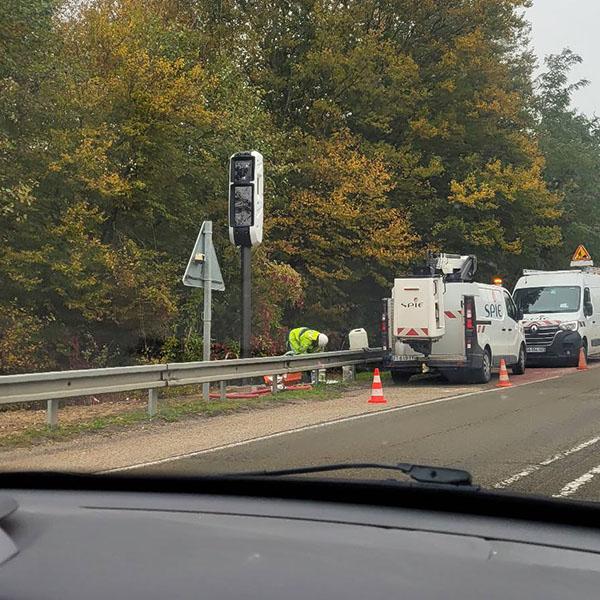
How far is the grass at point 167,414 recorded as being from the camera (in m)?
10.3

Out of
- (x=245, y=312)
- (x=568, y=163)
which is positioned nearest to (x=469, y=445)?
(x=245, y=312)

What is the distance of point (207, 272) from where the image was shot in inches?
561

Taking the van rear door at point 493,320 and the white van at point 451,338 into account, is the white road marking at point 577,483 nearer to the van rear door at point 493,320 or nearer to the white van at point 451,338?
the white van at point 451,338

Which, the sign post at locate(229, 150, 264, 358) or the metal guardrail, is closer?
the metal guardrail

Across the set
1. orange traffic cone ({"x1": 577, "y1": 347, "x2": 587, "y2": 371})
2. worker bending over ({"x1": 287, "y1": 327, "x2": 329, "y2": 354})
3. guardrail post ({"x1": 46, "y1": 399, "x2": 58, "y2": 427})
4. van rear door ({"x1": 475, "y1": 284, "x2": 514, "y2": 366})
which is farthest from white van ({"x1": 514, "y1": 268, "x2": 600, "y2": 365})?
guardrail post ({"x1": 46, "y1": 399, "x2": 58, "y2": 427})

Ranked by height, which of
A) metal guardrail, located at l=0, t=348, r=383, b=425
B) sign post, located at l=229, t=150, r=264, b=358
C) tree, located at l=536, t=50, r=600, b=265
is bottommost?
metal guardrail, located at l=0, t=348, r=383, b=425

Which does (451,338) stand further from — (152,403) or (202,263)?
(152,403)

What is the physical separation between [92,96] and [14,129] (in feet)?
6.16

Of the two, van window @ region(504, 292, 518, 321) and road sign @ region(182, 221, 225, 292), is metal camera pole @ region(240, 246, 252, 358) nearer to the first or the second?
road sign @ region(182, 221, 225, 292)

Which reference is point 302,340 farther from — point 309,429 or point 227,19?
point 227,19

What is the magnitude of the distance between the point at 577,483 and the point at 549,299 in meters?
19.6

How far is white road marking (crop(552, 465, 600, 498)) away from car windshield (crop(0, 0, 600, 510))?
0.06 metres

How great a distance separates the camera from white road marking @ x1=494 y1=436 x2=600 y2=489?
714 centimetres

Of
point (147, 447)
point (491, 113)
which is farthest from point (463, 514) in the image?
point (491, 113)
